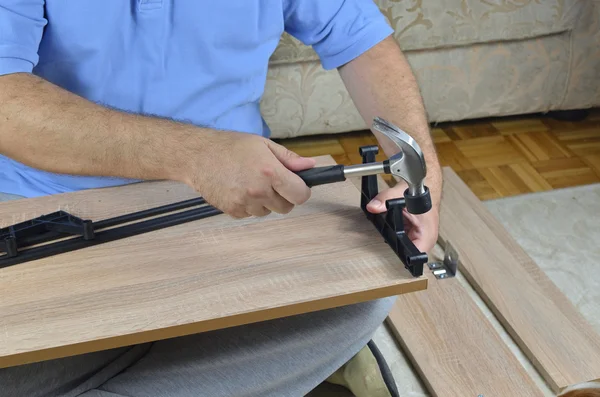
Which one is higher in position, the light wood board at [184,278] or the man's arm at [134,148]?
the man's arm at [134,148]

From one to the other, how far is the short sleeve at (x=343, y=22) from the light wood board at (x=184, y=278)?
32 centimetres

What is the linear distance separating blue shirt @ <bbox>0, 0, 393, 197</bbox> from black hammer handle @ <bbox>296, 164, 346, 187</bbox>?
33 cm

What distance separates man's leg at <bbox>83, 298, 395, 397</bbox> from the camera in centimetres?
90

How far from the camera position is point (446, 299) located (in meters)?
1.36

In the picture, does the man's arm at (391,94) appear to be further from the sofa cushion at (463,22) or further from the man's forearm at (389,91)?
the sofa cushion at (463,22)

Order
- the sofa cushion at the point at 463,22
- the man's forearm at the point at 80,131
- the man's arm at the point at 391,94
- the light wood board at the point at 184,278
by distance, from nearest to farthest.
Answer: the light wood board at the point at 184,278 < the man's forearm at the point at 80,131 < the man's arm at the point at 391,94 < the sofa cushion at the point at 463,22

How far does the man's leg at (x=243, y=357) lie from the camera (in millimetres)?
901

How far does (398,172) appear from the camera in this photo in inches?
30.1

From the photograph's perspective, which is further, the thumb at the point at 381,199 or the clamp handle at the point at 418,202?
the thumb at the point at 381,199

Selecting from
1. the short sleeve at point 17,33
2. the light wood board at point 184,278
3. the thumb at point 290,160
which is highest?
the short sleeve at point 17,33

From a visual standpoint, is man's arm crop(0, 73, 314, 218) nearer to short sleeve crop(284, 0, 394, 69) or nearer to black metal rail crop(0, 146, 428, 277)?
black metal rail crop(0, 146, 428, 277)

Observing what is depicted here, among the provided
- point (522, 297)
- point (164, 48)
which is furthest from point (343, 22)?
point (522, 297)

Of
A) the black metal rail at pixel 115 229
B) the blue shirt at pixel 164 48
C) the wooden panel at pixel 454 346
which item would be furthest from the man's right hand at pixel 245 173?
the wooden panel at pixel 454 346

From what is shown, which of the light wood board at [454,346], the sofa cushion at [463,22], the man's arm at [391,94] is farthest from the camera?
the sofa cushion at [463,22]
